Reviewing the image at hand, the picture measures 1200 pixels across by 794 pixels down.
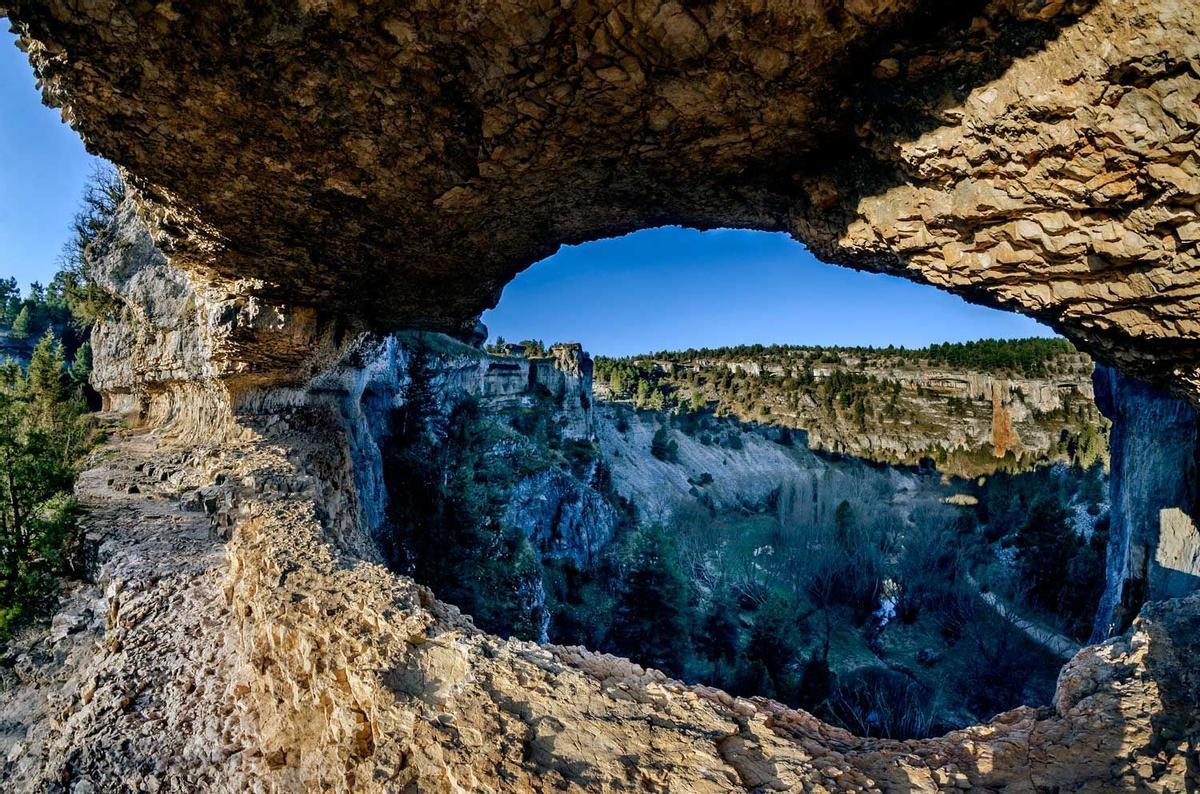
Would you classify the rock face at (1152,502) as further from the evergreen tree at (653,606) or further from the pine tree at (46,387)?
the pine tree at (46,387)

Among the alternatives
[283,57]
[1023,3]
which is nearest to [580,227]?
[283,57]

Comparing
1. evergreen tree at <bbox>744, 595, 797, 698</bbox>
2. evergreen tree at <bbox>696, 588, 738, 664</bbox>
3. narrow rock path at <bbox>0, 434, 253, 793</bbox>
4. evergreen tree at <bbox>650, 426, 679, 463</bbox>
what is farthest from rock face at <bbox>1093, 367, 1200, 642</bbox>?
evergreen tree at <bbox>650, 426, 679, 463</bbox>

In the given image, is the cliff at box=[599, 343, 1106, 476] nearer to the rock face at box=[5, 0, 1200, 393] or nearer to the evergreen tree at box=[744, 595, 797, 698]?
the evergreen tree at box=[744, 595, 797, 698]

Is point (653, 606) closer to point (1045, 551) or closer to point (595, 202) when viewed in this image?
point (1045, 551)

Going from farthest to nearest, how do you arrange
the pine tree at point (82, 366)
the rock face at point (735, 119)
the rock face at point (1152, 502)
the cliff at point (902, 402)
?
the cliff at point (902, 402)
the pine tree at point (82, 366)
the rock face at point (1152, 502)
the rock face at point (735, 119)

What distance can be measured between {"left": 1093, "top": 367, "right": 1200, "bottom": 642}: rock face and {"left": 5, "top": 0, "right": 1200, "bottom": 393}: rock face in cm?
395

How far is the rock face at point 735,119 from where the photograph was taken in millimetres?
Answer: 3080

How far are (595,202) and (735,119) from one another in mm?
2215

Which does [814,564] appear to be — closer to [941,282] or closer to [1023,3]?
[941,282]

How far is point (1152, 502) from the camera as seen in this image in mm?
7160

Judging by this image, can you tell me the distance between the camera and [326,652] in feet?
11.7

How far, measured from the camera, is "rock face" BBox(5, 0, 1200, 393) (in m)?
3.08

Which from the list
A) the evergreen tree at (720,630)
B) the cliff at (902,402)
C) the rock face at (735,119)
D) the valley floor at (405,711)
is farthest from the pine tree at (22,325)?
the evergreen tree at (720,630)

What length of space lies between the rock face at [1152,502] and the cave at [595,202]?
3.05 m
